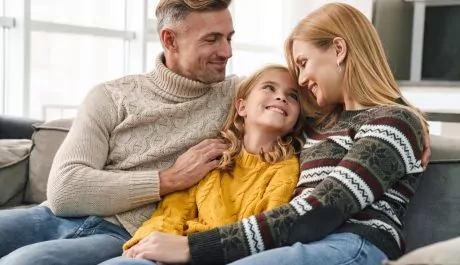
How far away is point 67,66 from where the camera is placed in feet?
12.9

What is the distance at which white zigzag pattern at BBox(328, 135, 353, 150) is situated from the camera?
1483 millimetres

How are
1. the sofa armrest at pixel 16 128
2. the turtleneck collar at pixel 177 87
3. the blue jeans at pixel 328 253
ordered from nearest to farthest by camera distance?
the blue jeans at pixel 328 253 → the turtleneck collar at pixel 177 87 → the sofa armrest at pixel 16 128

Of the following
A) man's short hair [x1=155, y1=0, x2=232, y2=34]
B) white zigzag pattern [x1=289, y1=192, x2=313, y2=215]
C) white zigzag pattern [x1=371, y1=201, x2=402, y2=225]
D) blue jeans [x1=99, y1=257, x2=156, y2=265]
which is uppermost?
man's short hair [x1=155, y1=0, x2=232, y2=34]

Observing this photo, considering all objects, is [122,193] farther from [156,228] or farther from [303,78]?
[303,78]

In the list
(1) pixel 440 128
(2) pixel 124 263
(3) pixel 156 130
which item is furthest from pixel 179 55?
(1) pixel 440 128

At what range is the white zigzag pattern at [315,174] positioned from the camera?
148cm

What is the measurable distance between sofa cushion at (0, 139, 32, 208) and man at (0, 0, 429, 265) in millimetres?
502

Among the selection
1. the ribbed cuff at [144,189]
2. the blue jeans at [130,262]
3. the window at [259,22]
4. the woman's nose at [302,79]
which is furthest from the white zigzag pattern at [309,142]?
the window at [259,22]

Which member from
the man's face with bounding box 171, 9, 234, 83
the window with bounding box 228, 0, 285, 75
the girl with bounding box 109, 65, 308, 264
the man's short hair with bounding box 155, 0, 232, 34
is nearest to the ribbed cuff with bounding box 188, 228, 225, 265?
the girl with bounding box 109, 65, 308, 264

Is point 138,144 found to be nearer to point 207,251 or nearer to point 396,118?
point 207,251

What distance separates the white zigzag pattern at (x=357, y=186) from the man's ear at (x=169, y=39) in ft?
2.36

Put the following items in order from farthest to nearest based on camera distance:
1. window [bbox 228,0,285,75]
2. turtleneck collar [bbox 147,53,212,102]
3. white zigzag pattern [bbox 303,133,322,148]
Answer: window [bbox 228,0,285,75]
turtleneck collar [bbox 147,53,212,102]
white zigzag pattern [bbox 303,133,322,148]

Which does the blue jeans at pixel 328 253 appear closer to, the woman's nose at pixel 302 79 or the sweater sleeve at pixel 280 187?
the sweater sleeve at pixel 280 187

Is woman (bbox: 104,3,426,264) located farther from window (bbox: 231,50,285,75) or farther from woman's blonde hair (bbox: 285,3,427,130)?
window (bbox: 231,50,285,75)
